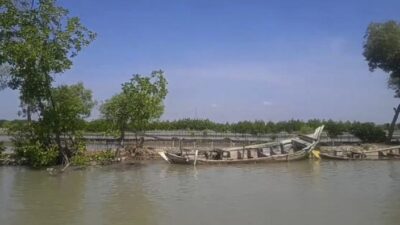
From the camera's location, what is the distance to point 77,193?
18.2 meters

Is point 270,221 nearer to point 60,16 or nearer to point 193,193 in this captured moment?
point 193,193

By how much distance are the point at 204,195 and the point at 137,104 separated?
10.9 metres

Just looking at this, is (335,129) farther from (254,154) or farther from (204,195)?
A: (204,195)

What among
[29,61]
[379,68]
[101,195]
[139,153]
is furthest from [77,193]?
[379,68]

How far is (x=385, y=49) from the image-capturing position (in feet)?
118

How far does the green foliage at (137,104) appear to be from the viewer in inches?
1071

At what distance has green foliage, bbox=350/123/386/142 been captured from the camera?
1462 inches

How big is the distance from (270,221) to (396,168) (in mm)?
14904

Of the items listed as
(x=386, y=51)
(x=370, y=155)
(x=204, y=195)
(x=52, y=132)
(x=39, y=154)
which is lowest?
(x=204, y=195)

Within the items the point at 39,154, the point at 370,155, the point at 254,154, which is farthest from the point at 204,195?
Result: the point at 370,155

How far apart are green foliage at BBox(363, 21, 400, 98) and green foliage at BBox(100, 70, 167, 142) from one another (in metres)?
17.8

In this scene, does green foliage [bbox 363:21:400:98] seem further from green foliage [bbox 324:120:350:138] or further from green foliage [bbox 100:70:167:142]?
green foliage [bbox 100:70:167:142]

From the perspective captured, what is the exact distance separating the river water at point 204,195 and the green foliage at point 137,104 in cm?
301

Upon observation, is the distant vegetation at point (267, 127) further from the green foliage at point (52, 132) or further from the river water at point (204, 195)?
the river water at point (204, 195)
